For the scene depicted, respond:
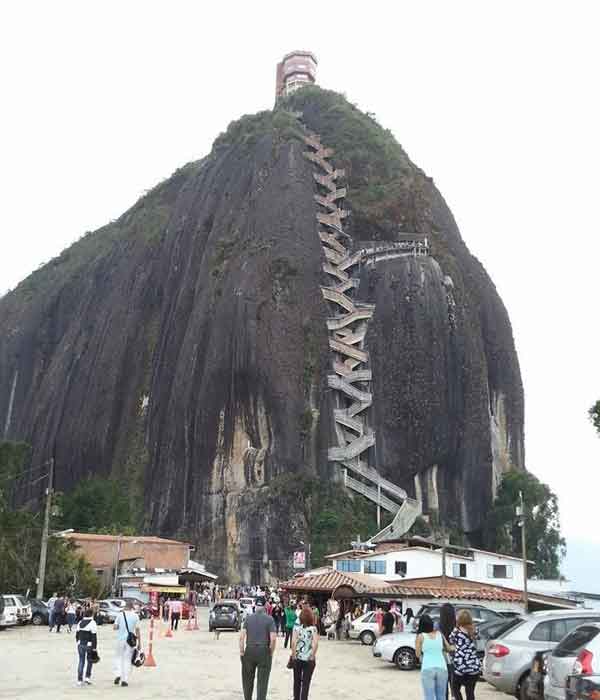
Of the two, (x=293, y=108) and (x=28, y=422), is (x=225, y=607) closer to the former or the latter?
(x=28, y=422)

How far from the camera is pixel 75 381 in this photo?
347ft

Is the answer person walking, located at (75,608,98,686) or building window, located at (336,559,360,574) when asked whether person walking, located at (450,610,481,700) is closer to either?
person walking, located at (75,608,98,686)

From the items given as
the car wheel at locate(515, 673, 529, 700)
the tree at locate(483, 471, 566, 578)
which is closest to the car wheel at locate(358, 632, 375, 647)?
the car wheel at locate(515, 673, 529, 700)

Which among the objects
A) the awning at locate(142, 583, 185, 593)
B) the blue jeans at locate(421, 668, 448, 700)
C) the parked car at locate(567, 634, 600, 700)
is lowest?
the blue jeans at locate(421, 668, 448, 700)

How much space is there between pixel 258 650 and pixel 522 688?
17.3 ft

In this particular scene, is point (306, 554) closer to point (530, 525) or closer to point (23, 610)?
point (530, 525)

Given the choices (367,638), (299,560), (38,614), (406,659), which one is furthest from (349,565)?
(406,659)

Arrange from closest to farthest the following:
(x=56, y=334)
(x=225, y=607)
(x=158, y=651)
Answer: (x=158, y=651)
(x=225, y=607)
(x=56, y=334)

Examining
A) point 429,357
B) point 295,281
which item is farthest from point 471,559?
point 295,281

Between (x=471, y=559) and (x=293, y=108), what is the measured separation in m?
73.0

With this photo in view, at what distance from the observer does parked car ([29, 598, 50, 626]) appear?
3869cm

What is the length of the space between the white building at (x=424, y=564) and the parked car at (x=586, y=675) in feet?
135

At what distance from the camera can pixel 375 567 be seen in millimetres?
52906

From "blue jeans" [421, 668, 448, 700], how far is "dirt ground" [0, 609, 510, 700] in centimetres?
470
